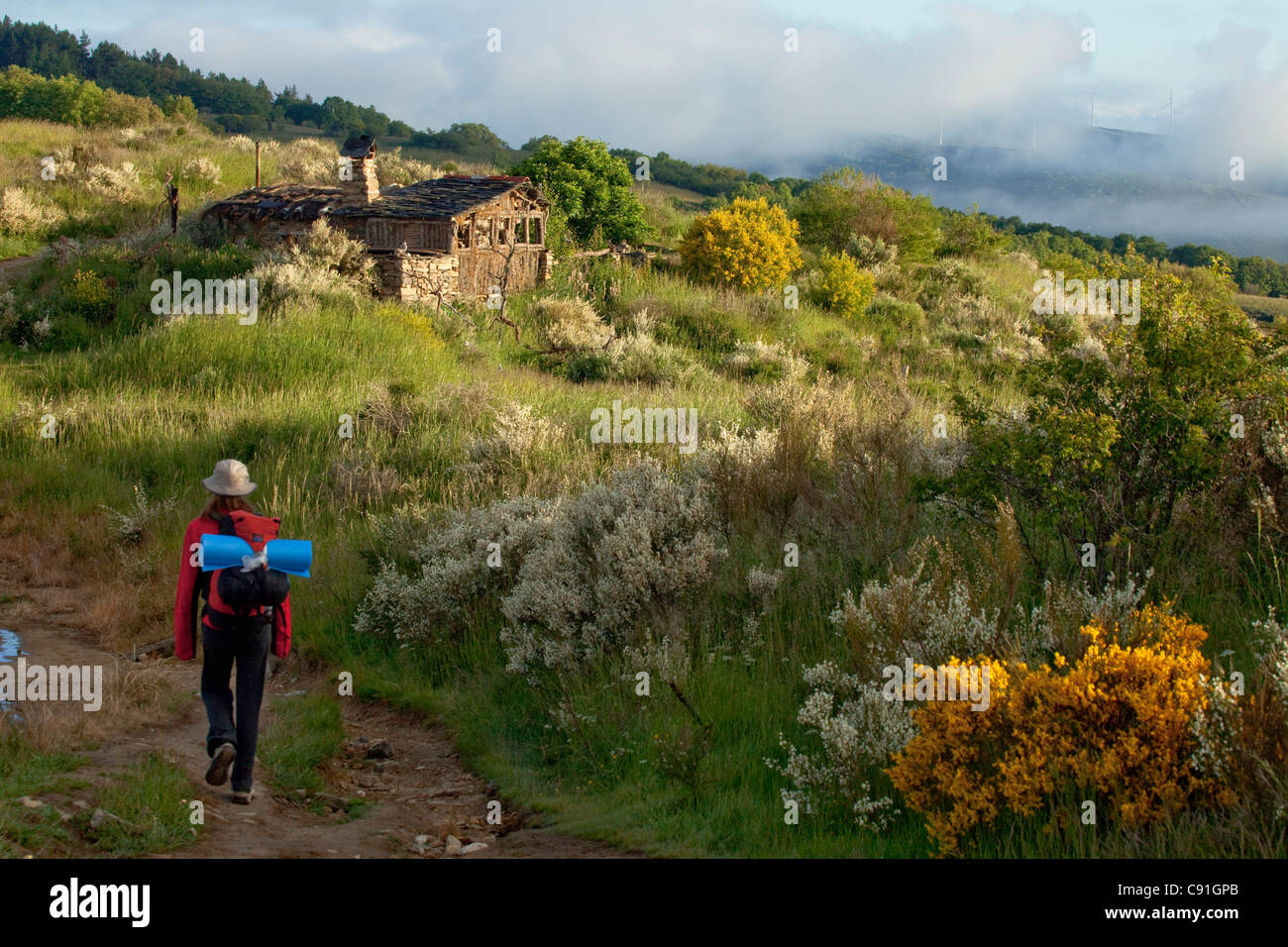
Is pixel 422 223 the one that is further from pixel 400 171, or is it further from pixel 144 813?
pixel 144 813

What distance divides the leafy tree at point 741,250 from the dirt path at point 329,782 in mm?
22848

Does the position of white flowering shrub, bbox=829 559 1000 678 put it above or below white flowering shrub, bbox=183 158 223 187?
below

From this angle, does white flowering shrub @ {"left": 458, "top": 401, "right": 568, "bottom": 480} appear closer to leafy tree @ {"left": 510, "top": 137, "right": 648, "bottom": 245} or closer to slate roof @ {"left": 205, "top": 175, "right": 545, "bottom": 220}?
slate roof @ {"left": 205, "top": 175, "right": 545, "bottom": 220}

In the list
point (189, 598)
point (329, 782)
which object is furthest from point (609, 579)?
point (189, 598)

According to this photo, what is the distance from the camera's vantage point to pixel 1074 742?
4629 millimetres

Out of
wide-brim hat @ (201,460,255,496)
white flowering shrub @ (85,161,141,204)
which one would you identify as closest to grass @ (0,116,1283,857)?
wide-brim hat @ (201,460,255,496)

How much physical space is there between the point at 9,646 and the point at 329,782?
13.9 ft

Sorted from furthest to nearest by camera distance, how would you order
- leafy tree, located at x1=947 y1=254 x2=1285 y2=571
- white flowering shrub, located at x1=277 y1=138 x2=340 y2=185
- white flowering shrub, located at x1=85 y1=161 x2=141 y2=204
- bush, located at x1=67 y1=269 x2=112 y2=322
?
white flowering shrub, located at x1=277 y1=138 x2=340 y2=185
white flowering shrub, located at x1=85 y1=161 x2=141 y2=204
bush, located at x1=67 y1=269 x2=112 y2=322
leafy tree, located at x1=947 y1=254 x2=1285 y2=571

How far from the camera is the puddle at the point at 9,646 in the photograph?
8.51 metres

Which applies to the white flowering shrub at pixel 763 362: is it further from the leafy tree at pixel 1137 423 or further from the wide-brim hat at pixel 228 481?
the wide-brim hat at pixel 228 481

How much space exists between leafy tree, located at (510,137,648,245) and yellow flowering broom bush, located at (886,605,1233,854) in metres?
28.6

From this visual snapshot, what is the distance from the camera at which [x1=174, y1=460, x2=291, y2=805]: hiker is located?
549cm

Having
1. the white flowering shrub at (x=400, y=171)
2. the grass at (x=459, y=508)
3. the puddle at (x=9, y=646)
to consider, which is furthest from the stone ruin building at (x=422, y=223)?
the puddle at (x=9, y=646)
